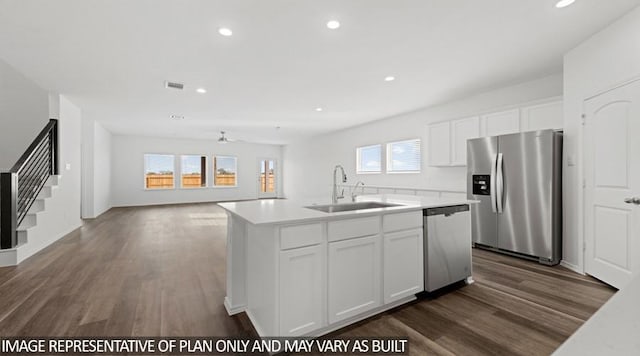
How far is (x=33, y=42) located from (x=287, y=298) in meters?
3.79

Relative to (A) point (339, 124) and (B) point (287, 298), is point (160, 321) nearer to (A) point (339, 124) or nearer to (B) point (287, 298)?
(B) point (287, 298)

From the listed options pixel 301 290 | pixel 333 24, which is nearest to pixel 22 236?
pixel 301 290

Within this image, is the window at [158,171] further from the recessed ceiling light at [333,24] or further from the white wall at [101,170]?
the recessed ceiling light at [333,24]

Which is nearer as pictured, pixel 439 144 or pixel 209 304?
pixel 209 304

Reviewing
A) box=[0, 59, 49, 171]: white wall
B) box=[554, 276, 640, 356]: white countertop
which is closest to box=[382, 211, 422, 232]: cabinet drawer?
box=[554, 276, 640, 356]: white countertop

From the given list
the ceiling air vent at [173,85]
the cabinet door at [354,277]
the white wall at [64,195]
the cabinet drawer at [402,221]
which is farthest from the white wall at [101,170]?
the cabinet drawer at [402,221]

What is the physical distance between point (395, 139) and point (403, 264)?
15.3 feet

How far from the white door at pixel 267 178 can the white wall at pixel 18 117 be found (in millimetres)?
7393

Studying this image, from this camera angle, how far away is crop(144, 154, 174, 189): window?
10.1 metres

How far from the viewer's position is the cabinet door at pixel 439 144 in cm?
508

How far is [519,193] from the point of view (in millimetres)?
3803

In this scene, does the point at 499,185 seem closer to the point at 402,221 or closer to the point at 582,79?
the point at 582,79

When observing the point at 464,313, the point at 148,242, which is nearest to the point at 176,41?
the point at 148,242

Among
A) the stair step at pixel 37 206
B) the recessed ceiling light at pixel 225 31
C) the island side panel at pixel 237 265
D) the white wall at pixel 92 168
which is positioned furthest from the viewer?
the white wall at pixel 92 168
